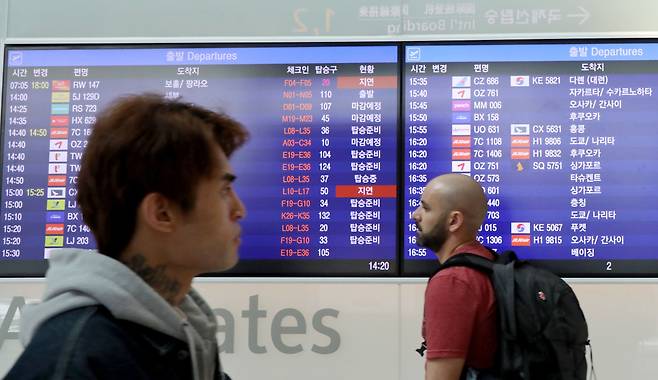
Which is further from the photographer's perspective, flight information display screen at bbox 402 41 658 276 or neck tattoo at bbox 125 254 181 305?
flight information display screen at bbox 402 41 658 276

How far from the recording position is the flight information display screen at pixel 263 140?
281cm

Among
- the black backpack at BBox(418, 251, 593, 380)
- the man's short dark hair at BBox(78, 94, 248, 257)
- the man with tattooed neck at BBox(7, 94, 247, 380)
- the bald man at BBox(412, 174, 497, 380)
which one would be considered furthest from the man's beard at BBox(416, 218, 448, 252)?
the man's short dark hair at BBox(78, 94, 248, 257)

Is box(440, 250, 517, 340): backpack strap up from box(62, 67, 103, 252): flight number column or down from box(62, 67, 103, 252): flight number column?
down

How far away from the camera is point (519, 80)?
2.82 meters

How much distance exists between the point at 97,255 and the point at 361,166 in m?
1.92

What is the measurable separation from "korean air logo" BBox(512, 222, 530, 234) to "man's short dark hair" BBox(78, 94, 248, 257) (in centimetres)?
196

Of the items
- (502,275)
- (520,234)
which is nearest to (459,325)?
(502,275)

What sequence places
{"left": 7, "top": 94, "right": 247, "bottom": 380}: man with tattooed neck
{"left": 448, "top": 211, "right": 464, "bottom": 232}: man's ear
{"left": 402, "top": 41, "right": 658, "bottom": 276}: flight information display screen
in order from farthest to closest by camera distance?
{"left": 402, "top": 41, "right": 658, "bottom": 276}: flight information display screen, {"left": 448, "top": 211, "right": 464, "bottom": 232}: man's ear, {"left": 7, "top": 94, "right": 247, "bottom": 380}: man with tattooed neck

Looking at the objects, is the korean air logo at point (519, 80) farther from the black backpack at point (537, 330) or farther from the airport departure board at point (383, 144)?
the black backpack at point (537, 330)

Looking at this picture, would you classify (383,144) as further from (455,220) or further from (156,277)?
(156,277)

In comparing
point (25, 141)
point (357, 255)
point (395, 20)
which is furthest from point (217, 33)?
point (357, 255)

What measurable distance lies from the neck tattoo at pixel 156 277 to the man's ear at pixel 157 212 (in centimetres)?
6

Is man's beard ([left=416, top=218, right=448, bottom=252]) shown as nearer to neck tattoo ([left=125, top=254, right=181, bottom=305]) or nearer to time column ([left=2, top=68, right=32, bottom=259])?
neck tattoo ([left=125, top=254, right=181, bottom=305])

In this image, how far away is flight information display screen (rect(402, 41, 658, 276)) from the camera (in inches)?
108
